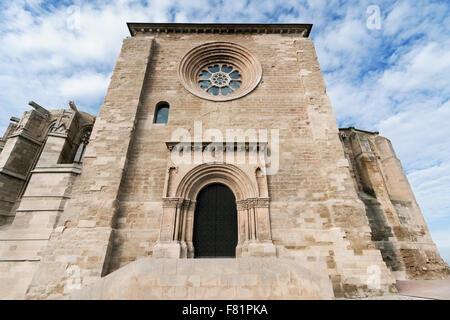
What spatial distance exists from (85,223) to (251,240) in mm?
4946

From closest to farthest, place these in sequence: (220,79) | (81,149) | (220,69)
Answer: (220,79) < (220,69) < (81,149)

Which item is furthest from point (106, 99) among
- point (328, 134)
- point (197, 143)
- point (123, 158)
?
point (328, 134)

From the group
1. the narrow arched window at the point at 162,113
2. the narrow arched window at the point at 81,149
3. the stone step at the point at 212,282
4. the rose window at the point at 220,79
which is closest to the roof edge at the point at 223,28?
the rose window at the point at 220,79

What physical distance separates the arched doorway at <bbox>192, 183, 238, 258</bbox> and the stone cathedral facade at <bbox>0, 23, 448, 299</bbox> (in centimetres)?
→ 3

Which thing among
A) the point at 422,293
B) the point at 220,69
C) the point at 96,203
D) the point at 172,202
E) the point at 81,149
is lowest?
the point at 422,293

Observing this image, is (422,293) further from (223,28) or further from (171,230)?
(223,28)

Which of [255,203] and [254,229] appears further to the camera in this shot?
[255,203]

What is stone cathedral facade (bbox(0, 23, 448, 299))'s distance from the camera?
16.5ft

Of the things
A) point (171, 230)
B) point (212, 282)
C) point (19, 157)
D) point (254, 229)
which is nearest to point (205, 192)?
point (171, 230)

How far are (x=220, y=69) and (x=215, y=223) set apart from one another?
24.4ft

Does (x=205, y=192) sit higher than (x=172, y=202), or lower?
higher

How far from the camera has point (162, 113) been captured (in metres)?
8.42

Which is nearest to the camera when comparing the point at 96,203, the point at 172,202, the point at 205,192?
the point at 96,203

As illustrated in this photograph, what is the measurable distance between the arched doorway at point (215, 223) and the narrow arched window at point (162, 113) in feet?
11.5
